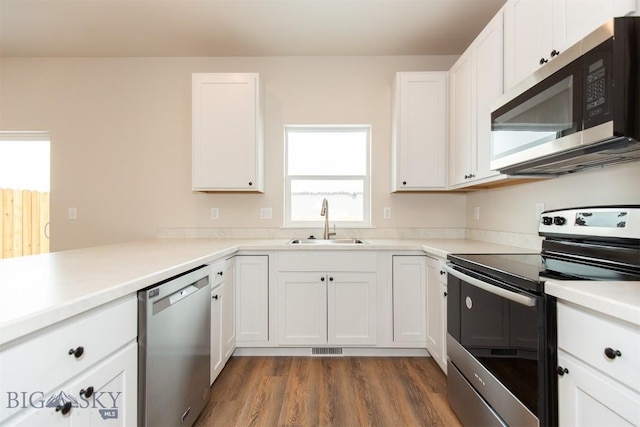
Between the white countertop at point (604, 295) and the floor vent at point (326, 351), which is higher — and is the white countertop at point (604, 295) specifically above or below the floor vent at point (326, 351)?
above

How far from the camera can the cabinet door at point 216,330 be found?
1.81 m

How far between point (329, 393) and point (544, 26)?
2.30 m

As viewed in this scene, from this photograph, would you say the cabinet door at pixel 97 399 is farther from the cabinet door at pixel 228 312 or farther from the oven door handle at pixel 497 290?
the oven door handle at pixel 497 290

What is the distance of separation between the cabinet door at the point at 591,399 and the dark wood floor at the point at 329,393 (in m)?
0.83

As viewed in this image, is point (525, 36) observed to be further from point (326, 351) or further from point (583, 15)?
point (326, 351)

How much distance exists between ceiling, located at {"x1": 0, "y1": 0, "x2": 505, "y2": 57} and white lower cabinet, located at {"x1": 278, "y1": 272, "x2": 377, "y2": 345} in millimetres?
1987

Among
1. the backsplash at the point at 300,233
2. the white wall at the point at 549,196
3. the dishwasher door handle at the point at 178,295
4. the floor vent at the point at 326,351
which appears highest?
the white wall at the point at 549,196

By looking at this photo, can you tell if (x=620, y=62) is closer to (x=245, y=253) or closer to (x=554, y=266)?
(x=554, y=266)

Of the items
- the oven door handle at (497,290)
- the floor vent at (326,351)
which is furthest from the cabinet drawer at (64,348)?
the floor vent at (326,351)

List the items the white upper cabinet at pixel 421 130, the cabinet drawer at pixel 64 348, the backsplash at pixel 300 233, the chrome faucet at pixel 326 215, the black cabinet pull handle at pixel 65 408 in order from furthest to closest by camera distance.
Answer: the backsplash at pixel 300 233
the chrome faucet at pixel 326 215
the white upper cabinet at pixel 421 130
the black cabinet pull handle at pixel 65 408
the cabinet drawer at pixel 64 348

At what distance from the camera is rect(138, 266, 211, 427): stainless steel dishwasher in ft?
3.54

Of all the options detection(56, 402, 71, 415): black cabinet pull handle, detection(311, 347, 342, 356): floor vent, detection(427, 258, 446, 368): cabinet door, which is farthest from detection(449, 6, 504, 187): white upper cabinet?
detection(56, 402, 71, 415): black cabinet pull handle

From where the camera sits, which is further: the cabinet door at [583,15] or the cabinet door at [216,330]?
the cabinet door at [216,330]

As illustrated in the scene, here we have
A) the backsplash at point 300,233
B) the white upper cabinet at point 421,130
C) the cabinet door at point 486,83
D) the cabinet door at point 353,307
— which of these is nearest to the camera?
the cabinet door at point 486,83
